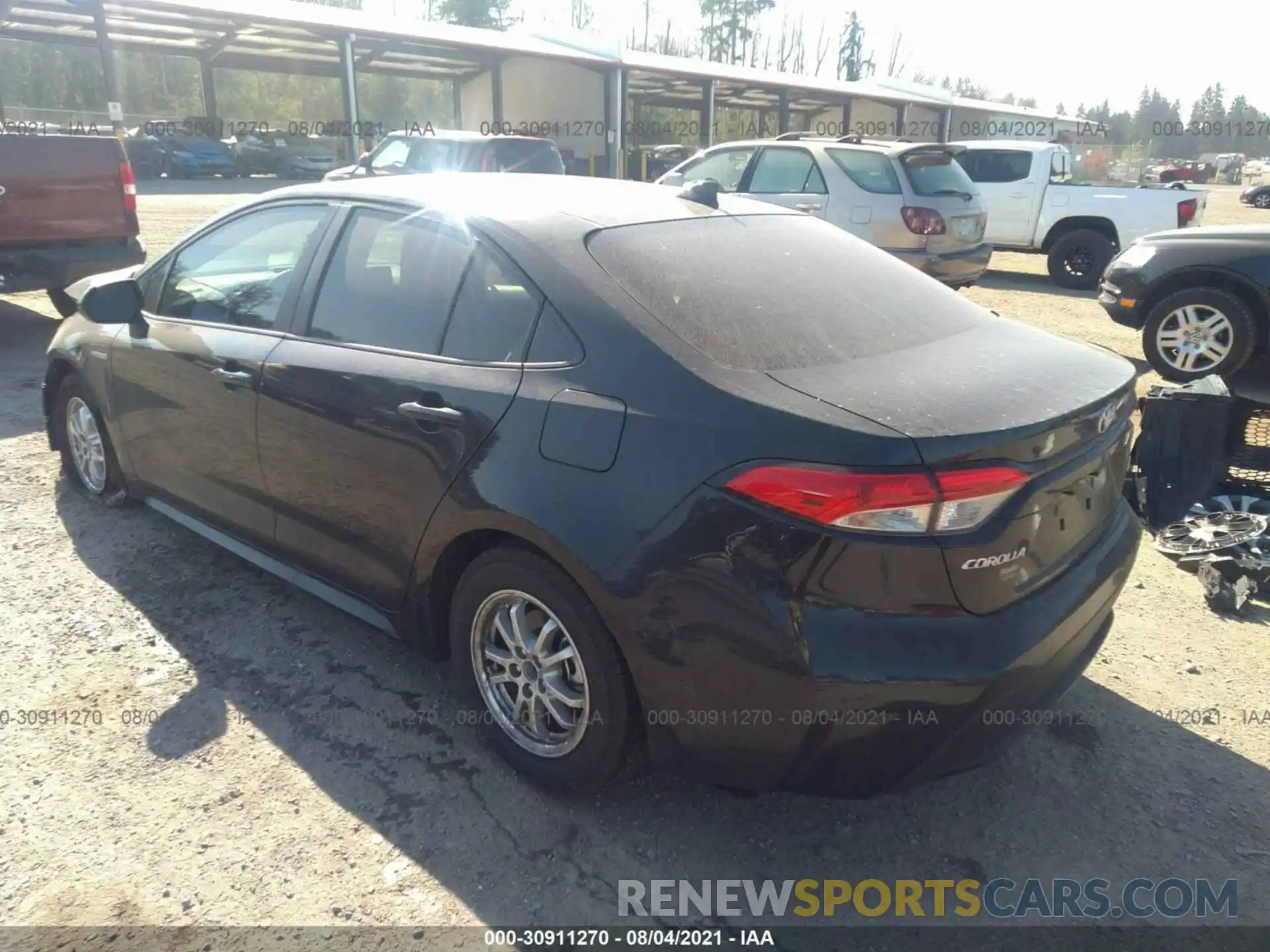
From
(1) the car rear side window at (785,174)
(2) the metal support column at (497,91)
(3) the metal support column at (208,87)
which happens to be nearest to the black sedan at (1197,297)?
(1) the car rear side window at (785,174)

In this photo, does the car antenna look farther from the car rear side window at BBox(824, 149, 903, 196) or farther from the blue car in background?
the blue car in background

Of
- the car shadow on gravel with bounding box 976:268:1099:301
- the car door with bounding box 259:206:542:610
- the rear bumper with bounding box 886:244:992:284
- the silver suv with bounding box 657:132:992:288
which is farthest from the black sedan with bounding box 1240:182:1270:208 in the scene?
the car door with bounding box 259:206:542:610

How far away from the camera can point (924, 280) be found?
3.14 metres

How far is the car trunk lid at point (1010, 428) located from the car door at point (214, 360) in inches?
79.5

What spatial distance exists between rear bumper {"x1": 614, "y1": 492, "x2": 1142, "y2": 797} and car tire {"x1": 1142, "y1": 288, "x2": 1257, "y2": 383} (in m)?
5.34

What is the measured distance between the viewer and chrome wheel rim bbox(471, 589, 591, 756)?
2.49 meters

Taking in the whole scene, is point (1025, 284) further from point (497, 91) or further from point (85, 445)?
point (497, 91)

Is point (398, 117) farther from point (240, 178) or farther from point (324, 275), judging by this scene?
point (324, 275)

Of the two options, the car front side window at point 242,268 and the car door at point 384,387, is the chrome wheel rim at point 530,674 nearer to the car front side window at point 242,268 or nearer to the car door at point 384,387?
the car door at point 384,387

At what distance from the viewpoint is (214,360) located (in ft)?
11.2

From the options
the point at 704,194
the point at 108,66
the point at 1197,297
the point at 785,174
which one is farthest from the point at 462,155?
the point at 108,66

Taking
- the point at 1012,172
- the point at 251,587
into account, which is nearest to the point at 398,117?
the point at 1012,172

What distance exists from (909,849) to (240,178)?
115 feet

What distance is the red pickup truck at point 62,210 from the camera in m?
7.25
